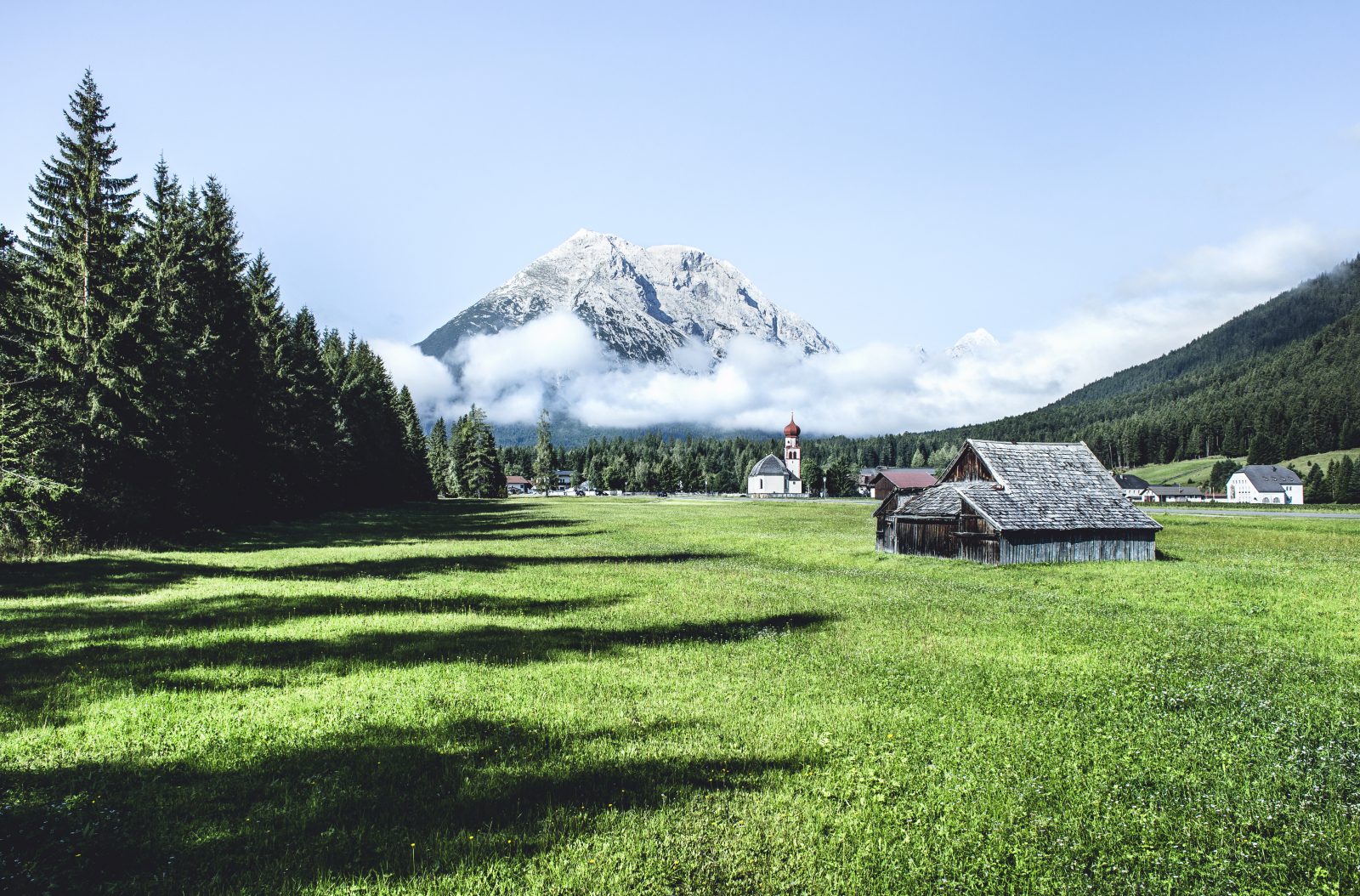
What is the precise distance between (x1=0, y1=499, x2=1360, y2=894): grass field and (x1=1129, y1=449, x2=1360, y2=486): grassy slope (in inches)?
6927

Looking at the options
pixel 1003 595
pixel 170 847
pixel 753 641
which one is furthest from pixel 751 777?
pixel 1003 595

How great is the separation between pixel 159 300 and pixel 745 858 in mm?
41373

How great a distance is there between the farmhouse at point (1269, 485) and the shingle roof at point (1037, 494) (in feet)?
440

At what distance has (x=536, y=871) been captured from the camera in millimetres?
6148

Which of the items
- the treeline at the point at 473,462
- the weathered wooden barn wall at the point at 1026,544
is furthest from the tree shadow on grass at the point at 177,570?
the treeline at the point at 473,462

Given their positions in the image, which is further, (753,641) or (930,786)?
(753,641)

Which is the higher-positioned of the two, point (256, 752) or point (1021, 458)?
point (1021, 458)

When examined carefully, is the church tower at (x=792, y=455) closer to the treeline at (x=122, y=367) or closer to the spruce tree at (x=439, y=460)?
the spruce tree at (x=439, y=460)

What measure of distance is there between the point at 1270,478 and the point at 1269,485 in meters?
2.10

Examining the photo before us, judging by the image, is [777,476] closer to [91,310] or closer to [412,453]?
[412,453]

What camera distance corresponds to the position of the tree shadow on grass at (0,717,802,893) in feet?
20.0

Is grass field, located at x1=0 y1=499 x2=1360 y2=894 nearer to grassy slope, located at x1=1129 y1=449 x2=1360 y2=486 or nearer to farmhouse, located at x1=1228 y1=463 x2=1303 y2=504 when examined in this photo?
farmhouse, located at x1=1228 y1=463 x2=1303 y2=504

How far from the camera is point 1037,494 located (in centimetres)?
3594

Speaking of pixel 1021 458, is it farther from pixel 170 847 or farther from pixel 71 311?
pixel 71 311
